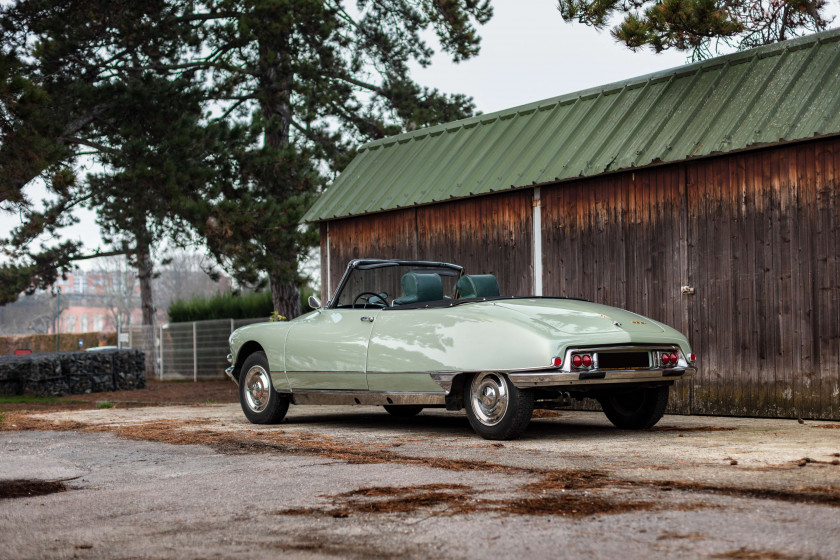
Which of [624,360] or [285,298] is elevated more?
[285,298]

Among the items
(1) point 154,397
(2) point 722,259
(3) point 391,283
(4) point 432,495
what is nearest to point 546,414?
(2) point 722,259

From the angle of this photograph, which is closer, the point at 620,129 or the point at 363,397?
the point at 363,397

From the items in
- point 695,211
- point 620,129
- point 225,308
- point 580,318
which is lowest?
point 580,318

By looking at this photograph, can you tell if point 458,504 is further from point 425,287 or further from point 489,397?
point 425,287

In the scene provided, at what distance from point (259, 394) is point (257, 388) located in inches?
3.0

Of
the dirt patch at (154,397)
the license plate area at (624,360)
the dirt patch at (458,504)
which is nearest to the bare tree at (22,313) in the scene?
the dirt patch at (154,397)

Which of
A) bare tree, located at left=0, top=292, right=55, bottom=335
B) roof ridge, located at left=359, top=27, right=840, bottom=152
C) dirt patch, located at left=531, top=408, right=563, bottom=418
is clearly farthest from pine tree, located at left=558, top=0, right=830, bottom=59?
bare tree, located at left=0, top=292, right=55, bottom=335

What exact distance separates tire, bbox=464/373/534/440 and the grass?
1344 cm

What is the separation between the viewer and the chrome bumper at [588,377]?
8.09m

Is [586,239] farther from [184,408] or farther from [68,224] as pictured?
[68,224]

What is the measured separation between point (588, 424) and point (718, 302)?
2276 mm

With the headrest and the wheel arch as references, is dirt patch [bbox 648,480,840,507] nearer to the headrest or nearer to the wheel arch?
the headrest

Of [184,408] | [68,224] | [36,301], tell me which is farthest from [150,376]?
[36,301]

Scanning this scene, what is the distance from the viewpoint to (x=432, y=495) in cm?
561
